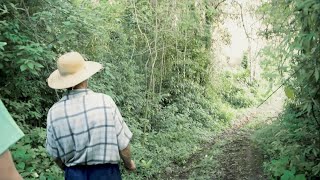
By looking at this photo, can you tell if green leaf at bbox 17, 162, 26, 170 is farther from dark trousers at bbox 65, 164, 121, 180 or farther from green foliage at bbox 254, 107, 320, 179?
green foliage at bbox 254, 107, 320, 179

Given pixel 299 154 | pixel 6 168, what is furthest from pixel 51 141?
pixel 299 154

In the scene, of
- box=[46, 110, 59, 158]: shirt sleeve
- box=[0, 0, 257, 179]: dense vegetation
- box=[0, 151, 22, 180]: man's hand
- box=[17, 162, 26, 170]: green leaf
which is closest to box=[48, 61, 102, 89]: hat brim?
box=[46, 110, 59, 158]: shirt sleeve

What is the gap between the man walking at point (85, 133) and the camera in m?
2.97

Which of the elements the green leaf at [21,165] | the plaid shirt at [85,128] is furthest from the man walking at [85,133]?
the green leaf at [21,165]

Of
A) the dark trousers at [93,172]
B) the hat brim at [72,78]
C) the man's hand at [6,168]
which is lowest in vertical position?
the dark trousers at [93,172]

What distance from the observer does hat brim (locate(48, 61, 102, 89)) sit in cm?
310

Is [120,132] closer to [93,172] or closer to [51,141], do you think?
[93,172]

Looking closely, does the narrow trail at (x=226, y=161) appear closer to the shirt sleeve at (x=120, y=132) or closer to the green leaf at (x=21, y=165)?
the green leaf at (x=21, y=165)

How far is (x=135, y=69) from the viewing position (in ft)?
27.9

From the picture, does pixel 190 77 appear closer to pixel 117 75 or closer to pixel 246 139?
pixel 246 139

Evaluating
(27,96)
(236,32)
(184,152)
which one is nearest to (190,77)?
(184,152)

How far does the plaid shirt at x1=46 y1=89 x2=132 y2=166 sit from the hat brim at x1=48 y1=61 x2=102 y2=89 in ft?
0.28

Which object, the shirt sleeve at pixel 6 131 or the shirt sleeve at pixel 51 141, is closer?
the shirt sleeve at pixel 6 131

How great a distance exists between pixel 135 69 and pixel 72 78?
5363 mm
